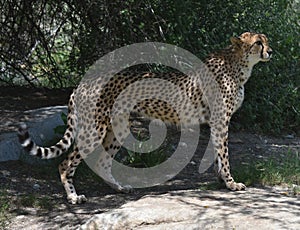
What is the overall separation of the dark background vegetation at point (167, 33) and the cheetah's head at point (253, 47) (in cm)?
109

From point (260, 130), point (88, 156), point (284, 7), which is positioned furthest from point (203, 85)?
point (284, 7)

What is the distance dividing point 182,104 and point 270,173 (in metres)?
0.83

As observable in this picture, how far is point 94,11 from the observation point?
19.2 ft

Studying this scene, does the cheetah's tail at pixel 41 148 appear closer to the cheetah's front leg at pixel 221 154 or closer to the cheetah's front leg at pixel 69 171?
the cheetah's front leg at pixel 69 171

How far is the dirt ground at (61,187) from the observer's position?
4.04 meters

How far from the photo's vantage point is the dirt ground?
4039mm

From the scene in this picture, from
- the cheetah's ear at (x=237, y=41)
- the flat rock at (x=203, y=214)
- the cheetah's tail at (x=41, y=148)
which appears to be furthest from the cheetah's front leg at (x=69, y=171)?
the cheetah's ear at (x=237, y=41)

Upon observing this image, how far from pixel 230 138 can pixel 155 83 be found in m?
1.82

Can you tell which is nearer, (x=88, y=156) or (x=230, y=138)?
(x=88, y=156)

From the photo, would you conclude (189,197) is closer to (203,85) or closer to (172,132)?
(203,85)

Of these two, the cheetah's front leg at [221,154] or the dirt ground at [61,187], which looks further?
the cheetah's front leg at [221,154]

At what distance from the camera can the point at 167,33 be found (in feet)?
19.3

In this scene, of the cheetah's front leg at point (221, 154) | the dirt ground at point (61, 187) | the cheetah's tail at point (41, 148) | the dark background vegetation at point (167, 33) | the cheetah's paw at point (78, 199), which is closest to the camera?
the cheetah's tail at point (41, 148)

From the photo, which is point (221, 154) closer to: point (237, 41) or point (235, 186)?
point (235, 186)
